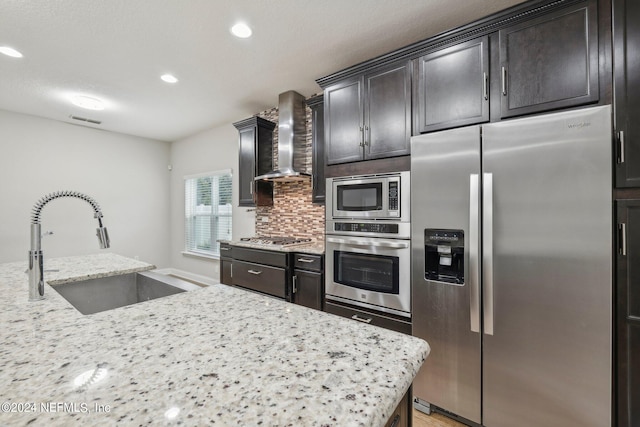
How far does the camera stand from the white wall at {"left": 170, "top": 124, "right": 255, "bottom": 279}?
466 cm

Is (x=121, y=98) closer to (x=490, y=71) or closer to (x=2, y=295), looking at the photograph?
(x=2, y=295)

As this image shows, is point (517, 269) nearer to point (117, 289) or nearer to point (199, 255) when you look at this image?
point (117, 289)

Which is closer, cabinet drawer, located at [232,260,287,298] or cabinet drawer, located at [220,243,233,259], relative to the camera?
cabinet drawer, located at [232,260,287,298]

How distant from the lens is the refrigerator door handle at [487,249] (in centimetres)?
162

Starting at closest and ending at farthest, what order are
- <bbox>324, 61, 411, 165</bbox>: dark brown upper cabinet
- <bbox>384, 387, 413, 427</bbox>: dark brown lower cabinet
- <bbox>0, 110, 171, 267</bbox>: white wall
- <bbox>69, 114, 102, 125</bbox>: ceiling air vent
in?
<bbox>384, 387, 413, 427</bbox>: dark brown lower cabinet
<bbox>324, 61, 411, 165</bbox>: dark brown upper cabinet
<bbox>0, 110, 171, 267</bbox>: white wall
<bbox>69, 114, 102, 125</bbox>: ceiling air vent

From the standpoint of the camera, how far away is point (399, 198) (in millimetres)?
2041

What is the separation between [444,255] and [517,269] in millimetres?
384

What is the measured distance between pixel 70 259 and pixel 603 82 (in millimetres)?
3484

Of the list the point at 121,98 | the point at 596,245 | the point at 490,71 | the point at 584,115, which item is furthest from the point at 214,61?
the point at 596,245

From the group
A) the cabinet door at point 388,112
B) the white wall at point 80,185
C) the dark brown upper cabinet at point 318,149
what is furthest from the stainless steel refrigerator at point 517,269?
the white wall at point 80,185

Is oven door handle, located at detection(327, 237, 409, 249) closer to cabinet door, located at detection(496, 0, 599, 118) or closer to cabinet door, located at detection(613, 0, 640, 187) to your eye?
cabinet door, located at detection(496, 0, 599, 118)

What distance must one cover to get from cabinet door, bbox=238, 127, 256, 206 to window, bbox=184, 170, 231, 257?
96cm

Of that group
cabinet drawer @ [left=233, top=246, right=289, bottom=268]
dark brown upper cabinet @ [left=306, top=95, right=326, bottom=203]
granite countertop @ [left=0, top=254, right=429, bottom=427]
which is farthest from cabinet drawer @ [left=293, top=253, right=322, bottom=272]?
granite countertop @ [left=0, top=254, right=429, bottom=427]

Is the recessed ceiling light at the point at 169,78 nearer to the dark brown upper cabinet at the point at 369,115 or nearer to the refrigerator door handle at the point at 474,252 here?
the dark brown upper cabinet at the point at 369,115
